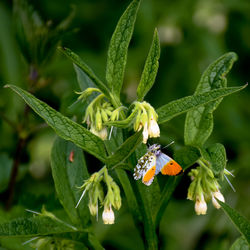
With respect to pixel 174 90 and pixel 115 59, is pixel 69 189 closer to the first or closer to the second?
pixel 115 59

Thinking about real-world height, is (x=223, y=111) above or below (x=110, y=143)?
below

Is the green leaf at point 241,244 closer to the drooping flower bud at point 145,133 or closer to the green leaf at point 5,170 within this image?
the drooping flower bud at point 145,133

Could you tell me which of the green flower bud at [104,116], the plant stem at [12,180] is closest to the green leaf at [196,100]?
the green flower bud at [104,116]

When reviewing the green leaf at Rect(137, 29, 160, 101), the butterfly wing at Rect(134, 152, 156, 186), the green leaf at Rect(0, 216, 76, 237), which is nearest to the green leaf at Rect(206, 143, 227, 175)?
the butterfly wing at Rect(134, 152, 156, 186)

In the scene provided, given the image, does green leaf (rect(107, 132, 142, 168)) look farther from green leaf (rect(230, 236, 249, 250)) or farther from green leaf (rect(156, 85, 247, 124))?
green leaf (rect(230, 236, 249, 250))

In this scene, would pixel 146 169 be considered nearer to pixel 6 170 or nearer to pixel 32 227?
pixel 32 227

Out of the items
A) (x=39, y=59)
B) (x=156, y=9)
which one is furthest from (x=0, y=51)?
(x=39, y=59)
